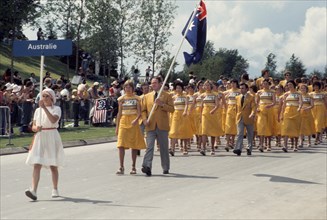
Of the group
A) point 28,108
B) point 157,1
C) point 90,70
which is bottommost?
point 28,108

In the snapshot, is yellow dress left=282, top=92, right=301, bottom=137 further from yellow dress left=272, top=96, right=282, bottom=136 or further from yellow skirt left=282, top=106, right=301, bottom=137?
yellow dress left=272, top=96, right=282, bottom=136

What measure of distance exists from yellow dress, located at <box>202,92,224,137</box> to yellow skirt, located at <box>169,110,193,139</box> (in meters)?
0.44

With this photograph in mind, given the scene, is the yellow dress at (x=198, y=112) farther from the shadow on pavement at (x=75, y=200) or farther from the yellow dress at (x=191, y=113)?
the shadow on pavement at (x=75, y=200)

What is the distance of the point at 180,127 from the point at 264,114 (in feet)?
9.66

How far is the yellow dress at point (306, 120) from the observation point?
2345 centimetres

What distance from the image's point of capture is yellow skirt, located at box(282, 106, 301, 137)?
22172 mm

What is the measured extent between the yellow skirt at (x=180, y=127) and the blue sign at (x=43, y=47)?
8.06 m

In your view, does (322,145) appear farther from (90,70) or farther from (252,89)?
(90,70)

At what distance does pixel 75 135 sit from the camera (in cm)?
2630

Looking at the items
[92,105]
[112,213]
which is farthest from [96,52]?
[112,213]

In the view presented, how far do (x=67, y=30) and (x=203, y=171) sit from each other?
120 ft

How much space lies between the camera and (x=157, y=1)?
60562 millimetres

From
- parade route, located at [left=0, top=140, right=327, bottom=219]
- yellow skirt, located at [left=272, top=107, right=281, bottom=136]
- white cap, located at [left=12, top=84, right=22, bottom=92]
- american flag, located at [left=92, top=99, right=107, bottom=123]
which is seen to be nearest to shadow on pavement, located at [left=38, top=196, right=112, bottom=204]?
parade route, located at [left=0, top=140, right=327, bottom=219]

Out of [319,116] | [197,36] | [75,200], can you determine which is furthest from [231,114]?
[75,200]
